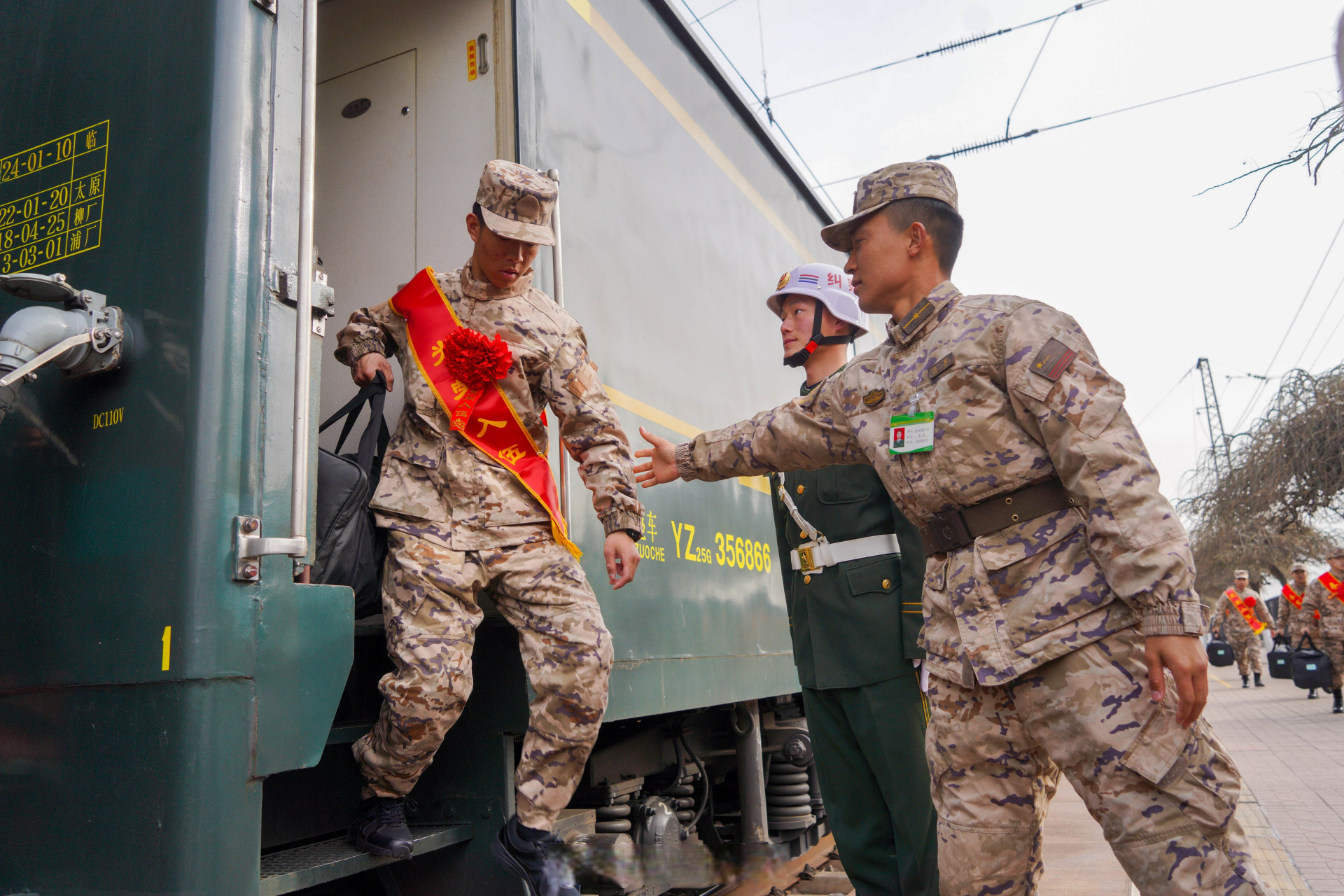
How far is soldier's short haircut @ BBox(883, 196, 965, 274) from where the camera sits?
6.91ft

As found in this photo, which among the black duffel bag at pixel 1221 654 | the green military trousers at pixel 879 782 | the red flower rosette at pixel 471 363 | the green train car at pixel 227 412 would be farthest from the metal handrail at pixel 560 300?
the black duffel bag at pixel 1221 654

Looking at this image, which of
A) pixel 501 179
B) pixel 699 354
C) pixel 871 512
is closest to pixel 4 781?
pixel 501 179

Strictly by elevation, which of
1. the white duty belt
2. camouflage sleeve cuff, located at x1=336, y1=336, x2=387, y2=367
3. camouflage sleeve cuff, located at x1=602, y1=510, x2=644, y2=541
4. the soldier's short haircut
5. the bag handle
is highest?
the soldier's short haircut

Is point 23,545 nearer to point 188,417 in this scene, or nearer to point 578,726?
point 188,417

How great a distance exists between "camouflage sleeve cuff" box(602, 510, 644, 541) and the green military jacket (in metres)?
0.54

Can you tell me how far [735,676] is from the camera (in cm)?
334

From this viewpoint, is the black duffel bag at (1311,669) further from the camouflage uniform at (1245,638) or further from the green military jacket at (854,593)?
the green military jacket at (854,593)

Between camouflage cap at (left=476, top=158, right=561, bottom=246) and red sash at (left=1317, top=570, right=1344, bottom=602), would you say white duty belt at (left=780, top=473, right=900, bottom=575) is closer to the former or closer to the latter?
camouflage cap at (left=476, top=158, right=561, bottom=246)

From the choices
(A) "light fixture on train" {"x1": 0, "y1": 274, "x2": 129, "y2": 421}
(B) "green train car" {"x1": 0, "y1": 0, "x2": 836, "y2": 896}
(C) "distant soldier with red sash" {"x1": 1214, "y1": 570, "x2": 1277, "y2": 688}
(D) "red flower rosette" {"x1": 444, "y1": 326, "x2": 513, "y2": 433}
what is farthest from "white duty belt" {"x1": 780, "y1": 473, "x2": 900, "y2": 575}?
(C) "distant soldier with red sash" {"x1": 1214, "y1": 570, "x2": 1277, "y2": 688}

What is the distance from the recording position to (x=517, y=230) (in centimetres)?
230

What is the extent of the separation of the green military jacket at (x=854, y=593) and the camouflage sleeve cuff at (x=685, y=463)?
0.44 metres

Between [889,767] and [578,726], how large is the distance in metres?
0.79

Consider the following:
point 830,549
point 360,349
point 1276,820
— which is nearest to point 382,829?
point 360,349

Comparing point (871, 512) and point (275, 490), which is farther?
Result: point (871, 512)
